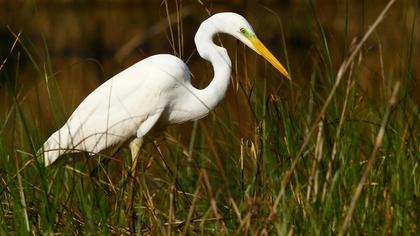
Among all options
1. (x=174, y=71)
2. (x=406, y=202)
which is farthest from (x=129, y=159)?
(x=406, y=202)

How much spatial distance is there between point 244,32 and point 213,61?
17cm

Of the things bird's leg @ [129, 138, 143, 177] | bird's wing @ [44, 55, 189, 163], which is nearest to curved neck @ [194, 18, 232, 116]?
bird's wing @ [44, 55, 189, 163]

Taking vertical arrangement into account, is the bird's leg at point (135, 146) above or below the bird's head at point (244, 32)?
below

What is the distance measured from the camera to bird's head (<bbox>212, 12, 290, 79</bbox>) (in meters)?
3.13

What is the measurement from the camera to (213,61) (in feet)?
10.7

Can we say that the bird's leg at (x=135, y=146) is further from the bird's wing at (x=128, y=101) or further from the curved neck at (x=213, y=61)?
the curved neck at (x=213, y=61)

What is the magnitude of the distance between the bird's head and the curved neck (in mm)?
56

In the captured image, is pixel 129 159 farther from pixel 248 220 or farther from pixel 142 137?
pixel 248 220

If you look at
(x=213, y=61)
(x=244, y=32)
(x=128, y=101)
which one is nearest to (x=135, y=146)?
(x=128, y=101)

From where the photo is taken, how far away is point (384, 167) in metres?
2.54

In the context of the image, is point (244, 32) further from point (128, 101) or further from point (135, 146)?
point (135, 146)

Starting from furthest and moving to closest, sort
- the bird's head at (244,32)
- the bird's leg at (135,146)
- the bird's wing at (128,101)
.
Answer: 1. the bird's leg at (135,146)
2. the bird's wing at (128,101)
3. the bird's head at (244,32)

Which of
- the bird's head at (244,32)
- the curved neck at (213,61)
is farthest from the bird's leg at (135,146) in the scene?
the bird's head at (244,32)

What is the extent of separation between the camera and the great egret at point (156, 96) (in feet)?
10.6
